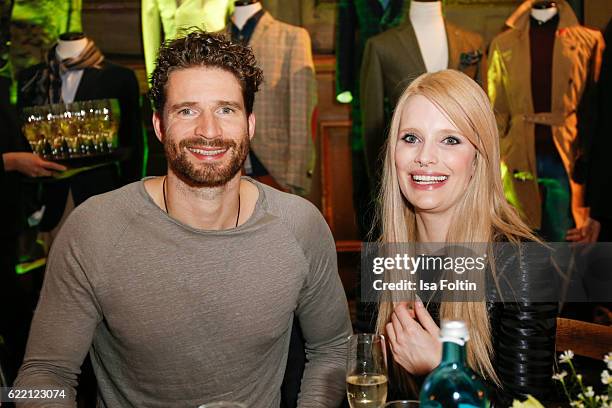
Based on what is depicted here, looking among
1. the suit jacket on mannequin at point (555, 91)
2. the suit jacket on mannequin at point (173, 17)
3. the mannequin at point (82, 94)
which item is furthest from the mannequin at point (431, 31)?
the mannequin at point (82, 94)

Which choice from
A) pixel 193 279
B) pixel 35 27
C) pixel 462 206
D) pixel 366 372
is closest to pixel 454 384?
pixel 366 372

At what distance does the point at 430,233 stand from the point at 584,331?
0.41 meters

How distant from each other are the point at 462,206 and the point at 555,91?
1796 mm

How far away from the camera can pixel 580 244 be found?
3.44 metres

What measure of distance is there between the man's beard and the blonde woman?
15.3 inches

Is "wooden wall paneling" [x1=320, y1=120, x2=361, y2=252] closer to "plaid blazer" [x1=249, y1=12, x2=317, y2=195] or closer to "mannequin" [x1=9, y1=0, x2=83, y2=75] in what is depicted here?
"plaid blazer" [x1=249, y1=12, x2=317, y2=195]

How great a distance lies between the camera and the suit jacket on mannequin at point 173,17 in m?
3.37

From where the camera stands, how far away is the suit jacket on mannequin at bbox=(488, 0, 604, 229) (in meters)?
3.36

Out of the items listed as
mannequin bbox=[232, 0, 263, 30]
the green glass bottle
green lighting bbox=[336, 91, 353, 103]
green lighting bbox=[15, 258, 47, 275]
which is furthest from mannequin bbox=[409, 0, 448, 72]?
the green glass bottle

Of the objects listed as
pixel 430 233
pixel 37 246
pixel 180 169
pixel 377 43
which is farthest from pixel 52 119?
pixel 430 233

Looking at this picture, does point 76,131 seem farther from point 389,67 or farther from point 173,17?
point 389,67

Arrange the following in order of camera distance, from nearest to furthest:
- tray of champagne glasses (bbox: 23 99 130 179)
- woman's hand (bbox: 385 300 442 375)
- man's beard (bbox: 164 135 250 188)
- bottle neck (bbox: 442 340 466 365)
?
1. bottle neck (bbox: 442 340 466 365)
2. woman's hand (bbox: 385 300 442 375)
3. man's beard (bbox: 164 135 250 188)
4. tray of champagne glasses (bbox: 23 99 130 179)

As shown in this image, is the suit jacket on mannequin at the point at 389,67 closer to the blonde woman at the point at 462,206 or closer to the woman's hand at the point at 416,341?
the blonde woman at the point at 462,206

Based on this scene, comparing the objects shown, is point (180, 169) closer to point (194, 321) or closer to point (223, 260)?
point (223, 260)
